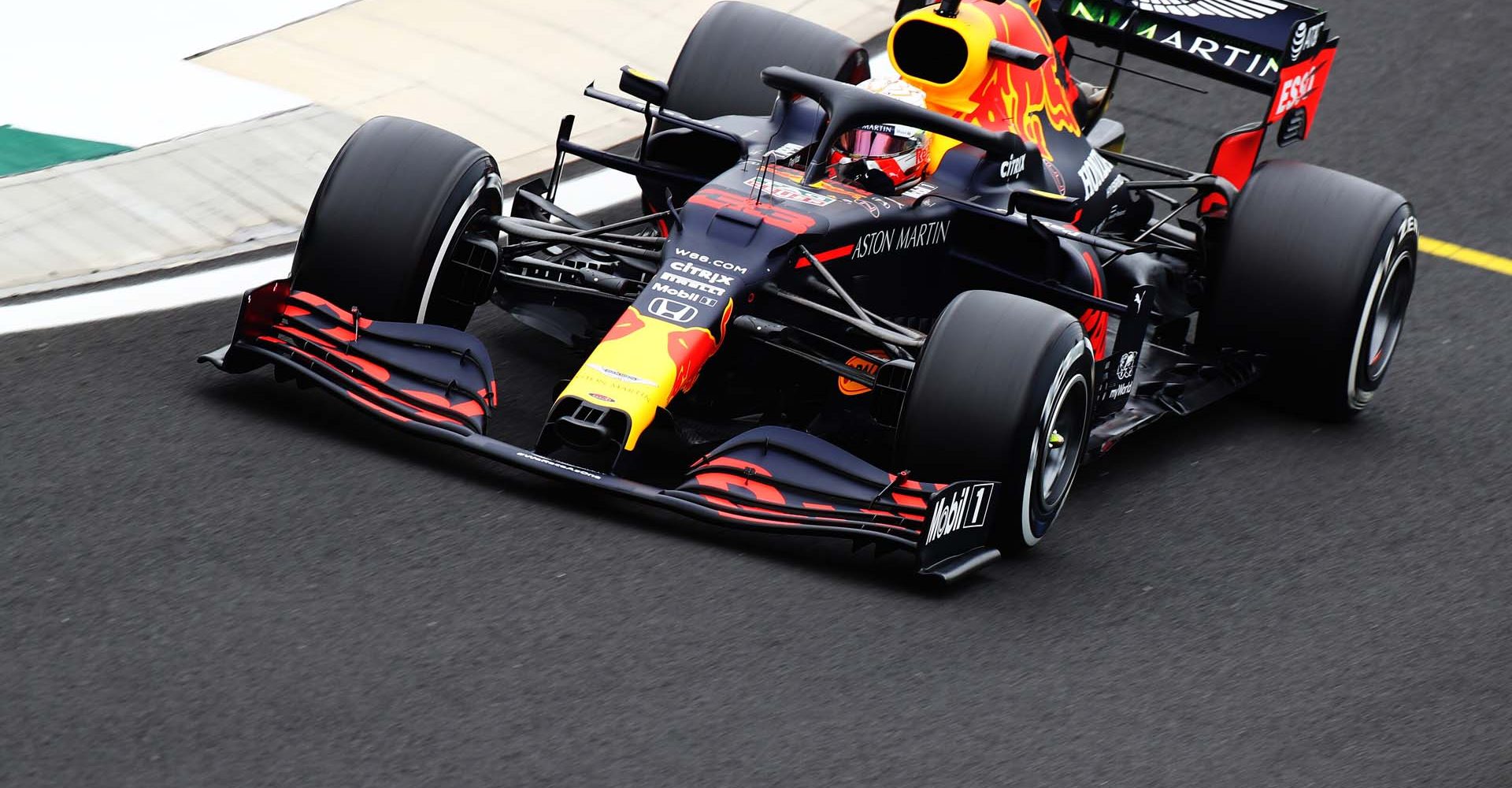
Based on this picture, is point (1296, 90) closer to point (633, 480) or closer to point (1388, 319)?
point (1388, 319)

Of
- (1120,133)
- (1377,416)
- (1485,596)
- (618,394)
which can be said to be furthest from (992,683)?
(1120,133)

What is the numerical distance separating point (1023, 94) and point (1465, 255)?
3373 mm

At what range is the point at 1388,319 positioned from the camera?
7.98 meters

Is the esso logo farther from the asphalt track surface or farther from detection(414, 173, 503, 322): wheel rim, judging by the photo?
detection(414, 173, 503, 322): wheel rim

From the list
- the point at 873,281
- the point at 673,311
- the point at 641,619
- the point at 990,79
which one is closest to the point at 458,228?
the point at 673,311

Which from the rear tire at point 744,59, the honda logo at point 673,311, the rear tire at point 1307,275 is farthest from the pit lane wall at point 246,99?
the rear tire at point 1307,275

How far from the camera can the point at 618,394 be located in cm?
611

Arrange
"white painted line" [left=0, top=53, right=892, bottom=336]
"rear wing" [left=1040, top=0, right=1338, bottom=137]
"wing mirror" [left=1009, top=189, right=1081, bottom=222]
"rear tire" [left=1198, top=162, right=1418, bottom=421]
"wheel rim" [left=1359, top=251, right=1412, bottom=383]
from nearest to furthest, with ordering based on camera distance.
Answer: "wing mirror" [left=1009, top=189, right=1081, bottom=222]
"white painted line" [left=0, top=53, right=892, bottom=336]
"rear tire" [left=1198, top=162, right=1418, bottom=421]
"wheel rim" [left=1359, top=251, right=1412, bottom=383]
"rear wing" [left=1040, top=0, right=1338, bottom=137]

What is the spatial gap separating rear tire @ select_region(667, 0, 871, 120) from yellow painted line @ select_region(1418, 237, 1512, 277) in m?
3.27

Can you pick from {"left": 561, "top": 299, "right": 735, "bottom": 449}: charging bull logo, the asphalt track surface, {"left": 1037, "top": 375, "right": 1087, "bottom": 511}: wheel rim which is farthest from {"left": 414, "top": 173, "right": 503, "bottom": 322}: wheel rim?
{"left": 1037, "top": 375, "right": 1087, "bottom": 511}: wheel rim

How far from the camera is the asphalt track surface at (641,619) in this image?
5.03 m

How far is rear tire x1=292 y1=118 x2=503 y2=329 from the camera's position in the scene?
6664mm

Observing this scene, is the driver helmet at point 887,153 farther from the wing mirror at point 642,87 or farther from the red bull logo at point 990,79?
the wing mirror at point 642,87

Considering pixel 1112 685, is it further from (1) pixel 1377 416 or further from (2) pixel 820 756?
(1) pixel 1377 416
